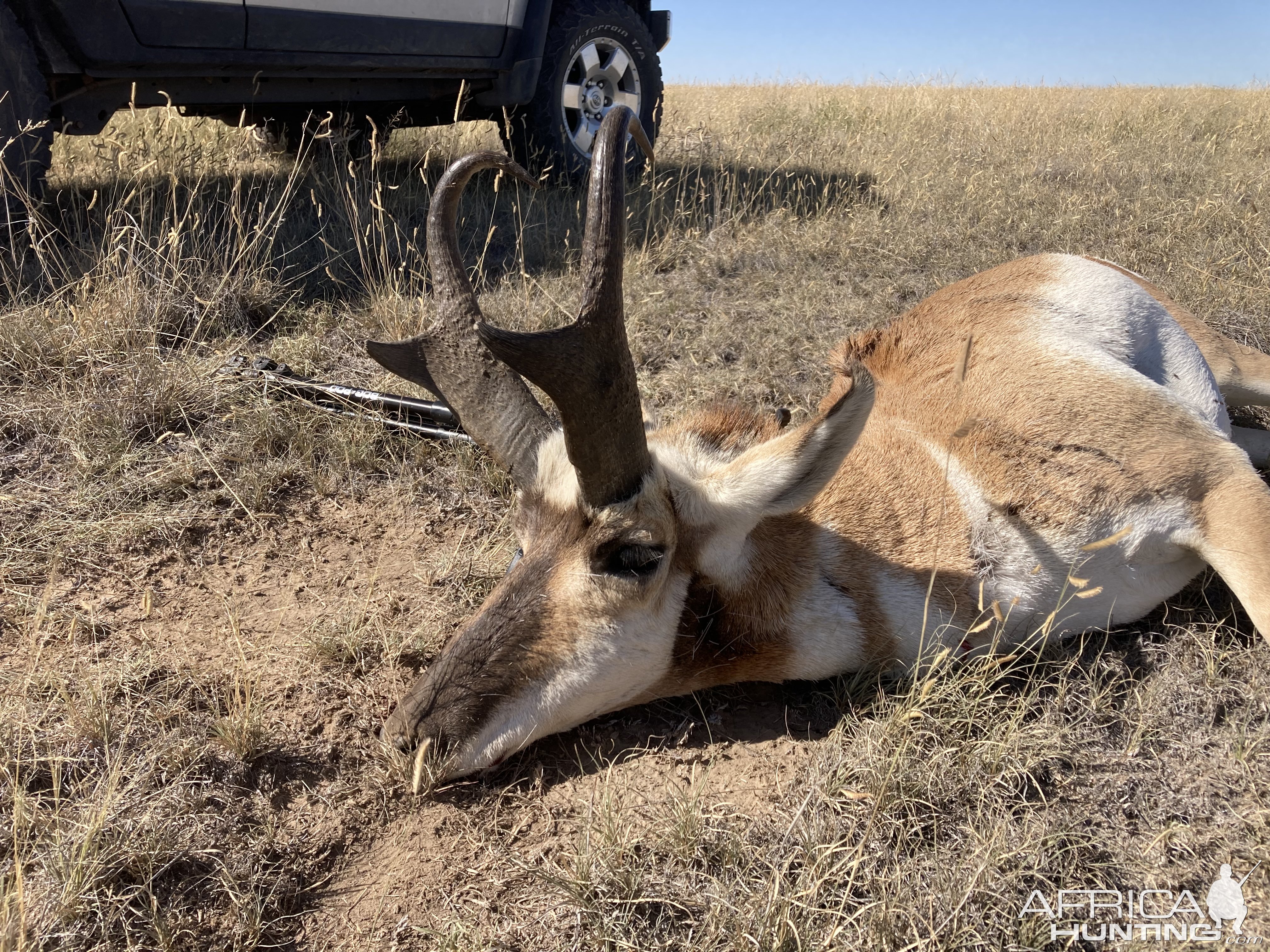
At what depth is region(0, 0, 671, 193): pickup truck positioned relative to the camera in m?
4.73

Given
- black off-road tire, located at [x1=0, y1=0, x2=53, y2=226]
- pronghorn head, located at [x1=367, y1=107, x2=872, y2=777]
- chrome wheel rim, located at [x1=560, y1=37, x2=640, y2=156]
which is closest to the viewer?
pronghorn head, located at [x1=367, y1=107, x2=872, y2=777]

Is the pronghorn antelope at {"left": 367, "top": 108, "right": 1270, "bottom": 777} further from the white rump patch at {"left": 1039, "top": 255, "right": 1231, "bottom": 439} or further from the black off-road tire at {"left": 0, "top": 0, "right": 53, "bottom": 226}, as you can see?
the black off-road tire at {"left": 0, "top": 0, "right": 53, "bottom": 226}

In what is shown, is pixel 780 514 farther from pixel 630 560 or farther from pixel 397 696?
pixel 397 696

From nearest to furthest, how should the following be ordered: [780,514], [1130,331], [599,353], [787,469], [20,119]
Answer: [599,353]
[787,469]
[780,514]
[1130,331]
[20,119]

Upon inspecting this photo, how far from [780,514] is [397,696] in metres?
1.40

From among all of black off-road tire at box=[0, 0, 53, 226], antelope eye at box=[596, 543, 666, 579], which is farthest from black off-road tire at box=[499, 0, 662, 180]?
antelope eye at box=[596, 543, 666, 579]

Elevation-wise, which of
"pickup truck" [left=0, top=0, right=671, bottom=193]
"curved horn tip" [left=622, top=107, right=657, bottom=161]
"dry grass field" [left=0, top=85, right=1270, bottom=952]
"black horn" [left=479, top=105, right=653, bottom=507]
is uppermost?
"pickup truck" [left=0, top=0, right=671, bottom=193]

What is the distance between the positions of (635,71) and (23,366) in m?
5.75

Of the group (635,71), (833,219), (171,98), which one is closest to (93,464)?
(171,98)

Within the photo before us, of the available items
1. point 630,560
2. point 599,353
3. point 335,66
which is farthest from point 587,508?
point 335,66

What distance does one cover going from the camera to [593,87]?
7.73m

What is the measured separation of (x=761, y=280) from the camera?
5762 mm

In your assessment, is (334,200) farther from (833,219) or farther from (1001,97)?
(1001,97)

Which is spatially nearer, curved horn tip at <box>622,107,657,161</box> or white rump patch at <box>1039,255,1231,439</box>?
curved horn tip at <box>622,107,657,161</box>
